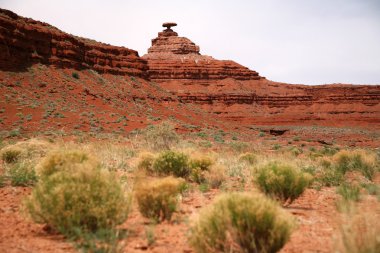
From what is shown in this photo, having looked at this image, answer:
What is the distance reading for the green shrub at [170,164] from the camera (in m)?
9.27

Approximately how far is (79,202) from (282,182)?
3.59 m

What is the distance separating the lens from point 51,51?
42625mm

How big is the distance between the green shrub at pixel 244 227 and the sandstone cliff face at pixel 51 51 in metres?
37.9

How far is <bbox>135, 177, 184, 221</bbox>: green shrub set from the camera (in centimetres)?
520

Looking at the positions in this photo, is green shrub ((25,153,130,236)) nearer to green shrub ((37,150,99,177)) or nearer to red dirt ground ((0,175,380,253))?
Answer: red dirt ground ((0,175,380,253))

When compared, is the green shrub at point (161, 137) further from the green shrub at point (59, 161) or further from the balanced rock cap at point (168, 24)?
the balanced rock cap at point (168, 24)

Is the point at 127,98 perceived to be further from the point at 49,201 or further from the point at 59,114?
the point at 49,201

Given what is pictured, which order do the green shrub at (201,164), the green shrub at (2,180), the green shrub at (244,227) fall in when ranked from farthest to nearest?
the green shrub at (201,164) → the green shrub at (2,180) → the green shrub at (244,227)

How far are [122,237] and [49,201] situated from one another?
1.00 m

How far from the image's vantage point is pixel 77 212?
443cm

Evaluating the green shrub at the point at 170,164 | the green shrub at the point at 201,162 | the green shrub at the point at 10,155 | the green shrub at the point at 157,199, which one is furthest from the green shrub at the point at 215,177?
the green shrub at the point at 10,155

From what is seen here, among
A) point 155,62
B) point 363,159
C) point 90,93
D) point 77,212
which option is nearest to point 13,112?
point 90,93

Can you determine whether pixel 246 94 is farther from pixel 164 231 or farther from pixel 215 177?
pixel 164 231

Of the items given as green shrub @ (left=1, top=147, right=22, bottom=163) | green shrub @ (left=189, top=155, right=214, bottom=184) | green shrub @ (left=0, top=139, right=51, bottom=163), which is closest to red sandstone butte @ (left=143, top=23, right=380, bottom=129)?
green shrub @ (left=0, top=139, right=51, bottom=163)
